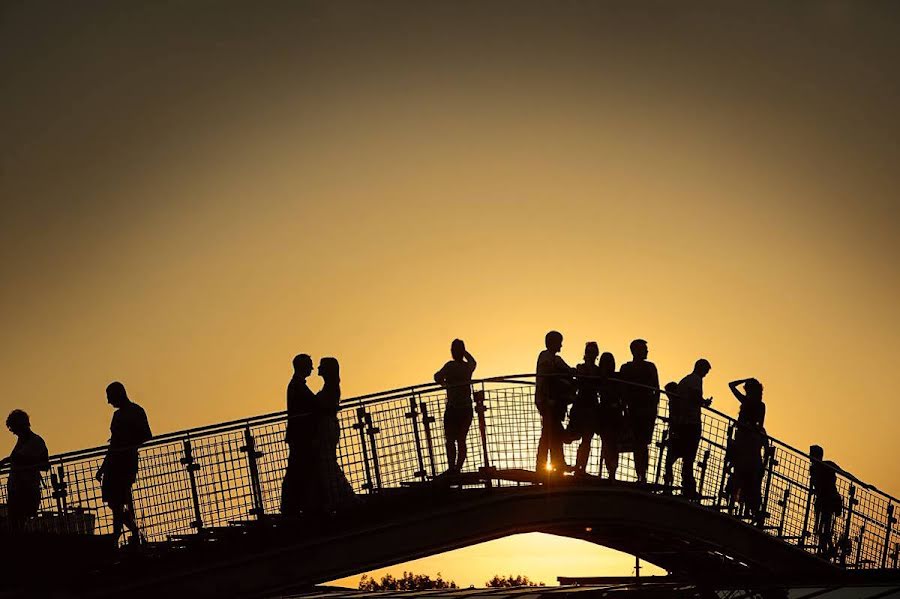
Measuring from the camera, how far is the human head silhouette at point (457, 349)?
19219 millimetres

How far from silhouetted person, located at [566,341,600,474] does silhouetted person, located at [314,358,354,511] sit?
4.01m

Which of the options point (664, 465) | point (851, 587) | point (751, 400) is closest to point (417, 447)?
point (664, 465)

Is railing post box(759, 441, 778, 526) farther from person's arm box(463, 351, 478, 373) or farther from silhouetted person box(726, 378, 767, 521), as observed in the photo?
person's arm box(463, 351, 478, 373)

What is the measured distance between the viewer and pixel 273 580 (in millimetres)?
16906

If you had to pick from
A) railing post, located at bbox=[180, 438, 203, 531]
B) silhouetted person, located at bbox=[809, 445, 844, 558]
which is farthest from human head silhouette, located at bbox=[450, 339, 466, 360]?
silhouetted person, located at bbox=[809, 445, 844, 558]

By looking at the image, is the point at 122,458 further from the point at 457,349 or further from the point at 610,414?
the point at 610,414

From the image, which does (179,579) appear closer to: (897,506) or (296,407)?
(296,407)

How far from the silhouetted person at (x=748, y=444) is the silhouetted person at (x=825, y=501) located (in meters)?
1.95

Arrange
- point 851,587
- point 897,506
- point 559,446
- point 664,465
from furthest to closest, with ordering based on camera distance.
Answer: point 897,506 < point 851,587 < point 664,465 < point 559,446

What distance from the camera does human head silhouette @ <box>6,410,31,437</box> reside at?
17.5 m

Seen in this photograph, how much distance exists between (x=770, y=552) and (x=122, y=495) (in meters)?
12.0

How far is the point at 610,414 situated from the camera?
2020cm

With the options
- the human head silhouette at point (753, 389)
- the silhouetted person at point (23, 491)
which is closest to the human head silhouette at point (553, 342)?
the human head silhouette at point (753, 389)

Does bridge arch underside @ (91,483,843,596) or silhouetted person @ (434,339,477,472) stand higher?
silhouetted person @ (434,339,477,472)
